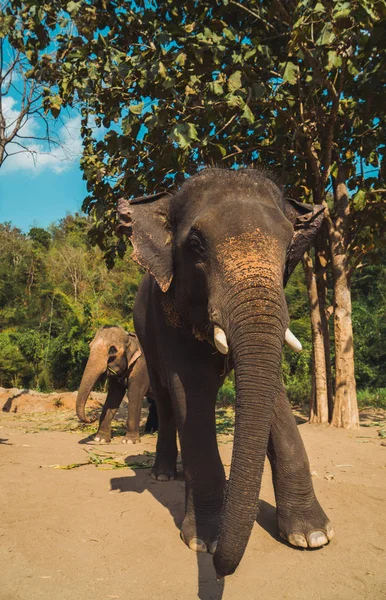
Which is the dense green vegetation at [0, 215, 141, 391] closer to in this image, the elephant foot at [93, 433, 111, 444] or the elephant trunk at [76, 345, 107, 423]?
the elephant trunk at [76, 345, 107, 423]

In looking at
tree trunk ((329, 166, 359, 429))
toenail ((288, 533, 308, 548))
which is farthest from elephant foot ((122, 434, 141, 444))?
toenail ((288, 533, 308, 548))

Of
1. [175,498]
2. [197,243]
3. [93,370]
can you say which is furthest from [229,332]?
[93,370]

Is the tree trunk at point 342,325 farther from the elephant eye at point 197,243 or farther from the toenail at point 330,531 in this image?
the elephant eye at point 197,243

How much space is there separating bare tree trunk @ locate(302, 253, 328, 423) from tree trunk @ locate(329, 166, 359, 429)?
0.34m

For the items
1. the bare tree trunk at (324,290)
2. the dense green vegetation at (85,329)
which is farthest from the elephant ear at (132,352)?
the dense green vegetation at (85,329)

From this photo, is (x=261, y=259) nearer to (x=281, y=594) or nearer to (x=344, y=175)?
(x=281, y=594)

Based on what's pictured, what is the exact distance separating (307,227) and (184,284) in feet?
3.77

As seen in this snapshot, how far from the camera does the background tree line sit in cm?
623

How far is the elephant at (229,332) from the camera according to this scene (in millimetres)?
2545

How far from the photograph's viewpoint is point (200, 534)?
3.31 metres

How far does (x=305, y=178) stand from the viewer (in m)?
8.52

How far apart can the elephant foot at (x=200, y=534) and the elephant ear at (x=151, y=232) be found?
1.60 m

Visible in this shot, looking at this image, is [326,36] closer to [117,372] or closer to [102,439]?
[117,372]

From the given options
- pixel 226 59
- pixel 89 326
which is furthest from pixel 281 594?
pixel 89 326
